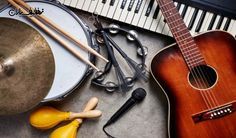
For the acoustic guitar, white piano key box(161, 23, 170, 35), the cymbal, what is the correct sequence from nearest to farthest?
the cymbal, the acoustic guitar, white piano key box(161, 23, 170, 35)

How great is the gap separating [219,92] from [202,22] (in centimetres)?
26

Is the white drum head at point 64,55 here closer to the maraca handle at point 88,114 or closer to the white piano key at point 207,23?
the maraca handle at point 88,114

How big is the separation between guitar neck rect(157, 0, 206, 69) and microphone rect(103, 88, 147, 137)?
0.78 ft

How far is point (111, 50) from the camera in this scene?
137 cm

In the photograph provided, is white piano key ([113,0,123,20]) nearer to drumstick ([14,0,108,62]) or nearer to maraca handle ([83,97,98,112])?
drumstick ([14,0,108,62])

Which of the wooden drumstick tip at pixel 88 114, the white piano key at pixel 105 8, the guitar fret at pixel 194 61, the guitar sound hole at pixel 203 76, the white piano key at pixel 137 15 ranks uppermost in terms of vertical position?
the white piano key at pixel 105 8

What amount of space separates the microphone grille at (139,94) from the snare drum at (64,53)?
8.1 inches

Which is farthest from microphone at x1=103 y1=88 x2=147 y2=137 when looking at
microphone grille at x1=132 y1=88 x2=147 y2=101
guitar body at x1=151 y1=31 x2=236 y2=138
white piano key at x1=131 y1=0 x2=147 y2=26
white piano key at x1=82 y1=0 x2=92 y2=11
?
white piano key at x1=82 y1=0 x2=92 y2=11

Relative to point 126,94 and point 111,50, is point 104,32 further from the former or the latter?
point 126,94

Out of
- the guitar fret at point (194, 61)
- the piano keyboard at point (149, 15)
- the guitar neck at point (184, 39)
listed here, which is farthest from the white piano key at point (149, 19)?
the guitar fret at point (194, 61)

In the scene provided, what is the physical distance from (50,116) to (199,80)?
0.54 m

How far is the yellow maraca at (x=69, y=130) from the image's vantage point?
133 cm

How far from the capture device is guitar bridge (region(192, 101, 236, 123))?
1216 millimetres

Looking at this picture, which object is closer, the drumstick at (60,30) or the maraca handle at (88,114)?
the drumstick at (60,30)
